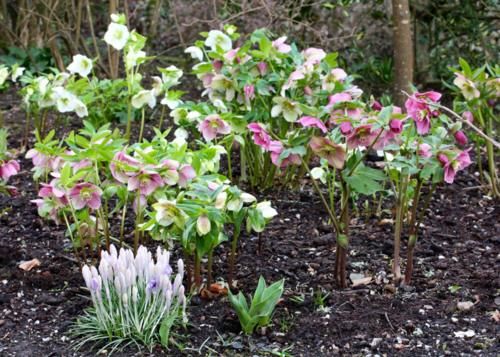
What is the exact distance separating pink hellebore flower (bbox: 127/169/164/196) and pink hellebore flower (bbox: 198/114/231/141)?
0.55 meters

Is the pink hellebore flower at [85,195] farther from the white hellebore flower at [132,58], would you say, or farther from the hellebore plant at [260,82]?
the white hellebore flower at [132,58]

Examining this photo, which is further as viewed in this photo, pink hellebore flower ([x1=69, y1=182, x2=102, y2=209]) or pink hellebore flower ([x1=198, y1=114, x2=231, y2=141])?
pink hellebore flower ([x1=198, y1=114, x2=231, y2=141])

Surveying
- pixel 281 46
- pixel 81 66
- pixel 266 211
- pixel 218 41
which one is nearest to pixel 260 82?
pixel 281 46

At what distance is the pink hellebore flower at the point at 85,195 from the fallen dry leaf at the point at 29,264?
19.7 inches

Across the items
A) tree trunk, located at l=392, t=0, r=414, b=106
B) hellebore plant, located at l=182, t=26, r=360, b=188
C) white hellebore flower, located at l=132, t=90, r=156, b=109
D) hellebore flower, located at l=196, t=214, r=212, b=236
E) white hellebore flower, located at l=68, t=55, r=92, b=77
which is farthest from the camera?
tree trunk, located at l=392, t=0, r=414, b=106

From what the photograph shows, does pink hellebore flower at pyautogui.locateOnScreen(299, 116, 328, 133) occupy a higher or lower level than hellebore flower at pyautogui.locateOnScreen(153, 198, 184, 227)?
higher

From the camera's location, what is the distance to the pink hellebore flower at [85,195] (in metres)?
2.46

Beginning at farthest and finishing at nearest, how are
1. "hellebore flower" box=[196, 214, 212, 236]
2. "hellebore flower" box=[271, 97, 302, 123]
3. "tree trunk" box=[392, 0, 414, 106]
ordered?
"tree trunk" box=[392, 0, 414, 106], "hellebore flower" box=[271, 97, 302, 123], "hellebore flower" box=[196, 214, 212, 236]

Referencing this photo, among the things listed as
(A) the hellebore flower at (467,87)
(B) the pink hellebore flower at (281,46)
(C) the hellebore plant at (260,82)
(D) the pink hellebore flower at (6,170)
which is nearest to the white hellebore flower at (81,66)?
(C) the hellebore plant at (260,82)

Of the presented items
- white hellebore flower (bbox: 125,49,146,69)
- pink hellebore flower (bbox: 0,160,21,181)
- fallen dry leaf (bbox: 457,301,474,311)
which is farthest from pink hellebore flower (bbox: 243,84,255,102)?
fallen dry leaf (bbox: 457,301,474,311)

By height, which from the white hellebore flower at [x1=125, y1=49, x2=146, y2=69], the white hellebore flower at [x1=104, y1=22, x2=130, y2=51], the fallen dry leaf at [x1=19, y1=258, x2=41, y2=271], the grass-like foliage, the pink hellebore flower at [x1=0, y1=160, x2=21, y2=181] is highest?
the white hellebore flower at [x1=104, y1=22, x2=130, y2=51]

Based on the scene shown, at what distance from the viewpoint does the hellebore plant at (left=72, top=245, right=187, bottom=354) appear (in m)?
2.33

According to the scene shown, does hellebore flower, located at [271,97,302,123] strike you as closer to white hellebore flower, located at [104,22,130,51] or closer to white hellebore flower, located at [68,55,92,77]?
white hellebore flower, located at [104,22,130,51]

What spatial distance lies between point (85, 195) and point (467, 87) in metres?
1.36
